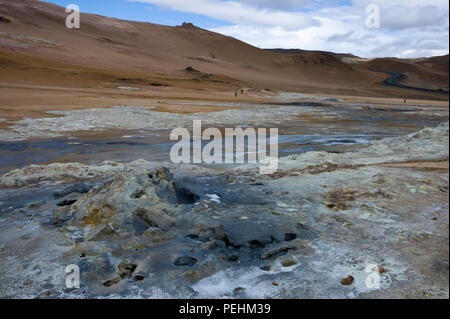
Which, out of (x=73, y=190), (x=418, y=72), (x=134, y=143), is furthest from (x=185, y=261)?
(x=418, y=72)

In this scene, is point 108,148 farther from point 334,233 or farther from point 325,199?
point 334,233

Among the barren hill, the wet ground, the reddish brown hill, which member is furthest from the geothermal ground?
the reddish brown hill

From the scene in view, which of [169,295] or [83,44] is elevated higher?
[83,44]

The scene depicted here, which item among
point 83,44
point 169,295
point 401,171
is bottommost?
point 169,295

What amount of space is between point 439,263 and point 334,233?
0.73m

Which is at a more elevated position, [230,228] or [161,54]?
[161,54]

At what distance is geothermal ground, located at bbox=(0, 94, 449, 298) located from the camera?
7.66 ft

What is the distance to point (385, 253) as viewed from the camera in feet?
8.66

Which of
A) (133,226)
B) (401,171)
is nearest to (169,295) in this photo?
(133,226)

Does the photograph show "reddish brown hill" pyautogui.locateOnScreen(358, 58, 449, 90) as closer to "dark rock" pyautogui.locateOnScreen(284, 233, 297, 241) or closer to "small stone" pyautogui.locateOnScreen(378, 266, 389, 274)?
"dark rock" pyautogui.locateOnScreen(284, 233, 297, 241)

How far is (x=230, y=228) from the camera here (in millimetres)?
3094

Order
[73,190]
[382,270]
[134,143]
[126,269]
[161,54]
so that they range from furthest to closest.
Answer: [161,54], [134,143], [73,190], [126,269], [382,270]

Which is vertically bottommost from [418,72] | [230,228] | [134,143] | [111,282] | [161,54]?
[111,282]

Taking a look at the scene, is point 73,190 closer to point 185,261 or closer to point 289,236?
point 185,261
